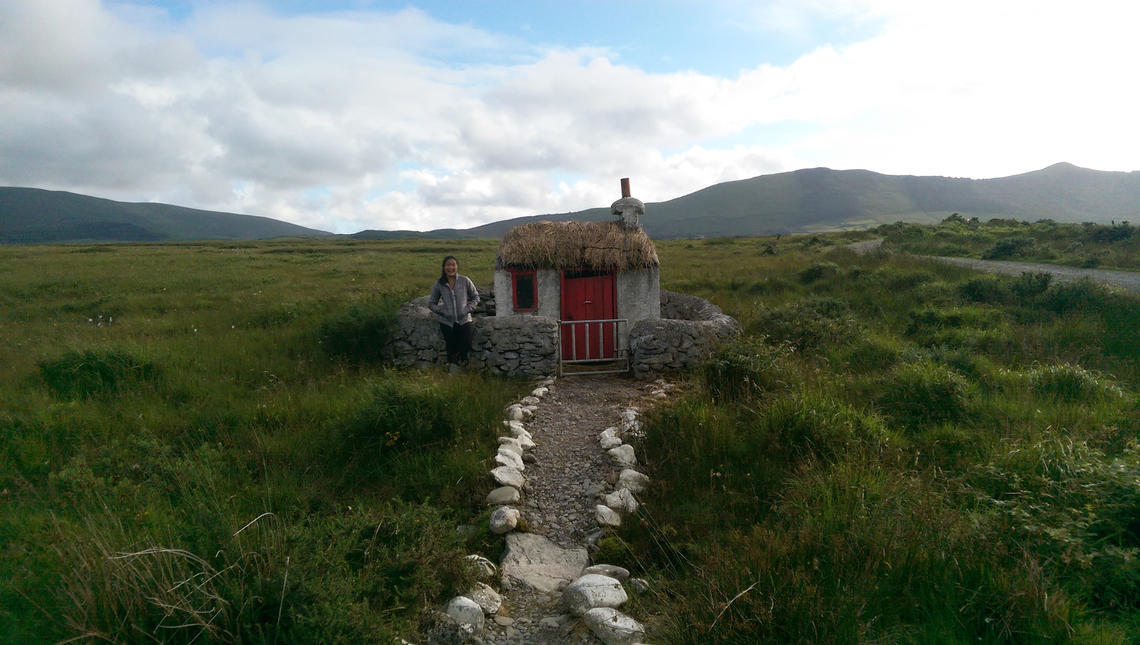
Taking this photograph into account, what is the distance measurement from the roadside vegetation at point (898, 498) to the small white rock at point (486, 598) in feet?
3.32

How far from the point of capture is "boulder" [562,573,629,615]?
142 inches

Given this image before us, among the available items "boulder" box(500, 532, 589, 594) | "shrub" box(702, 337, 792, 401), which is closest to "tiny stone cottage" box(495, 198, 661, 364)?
"shrub" box(702, 337, 792, 401)

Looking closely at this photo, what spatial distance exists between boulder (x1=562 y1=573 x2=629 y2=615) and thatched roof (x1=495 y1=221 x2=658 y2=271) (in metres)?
8.42

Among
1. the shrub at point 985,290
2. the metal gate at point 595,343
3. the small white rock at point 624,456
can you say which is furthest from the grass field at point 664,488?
the metal gate at point 595,343

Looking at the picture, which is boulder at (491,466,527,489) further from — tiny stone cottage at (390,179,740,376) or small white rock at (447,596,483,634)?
tiny stone cottage at (390,179,740,376)

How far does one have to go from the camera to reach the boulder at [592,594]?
3.62 metres

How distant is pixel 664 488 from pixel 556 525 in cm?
Result: 109

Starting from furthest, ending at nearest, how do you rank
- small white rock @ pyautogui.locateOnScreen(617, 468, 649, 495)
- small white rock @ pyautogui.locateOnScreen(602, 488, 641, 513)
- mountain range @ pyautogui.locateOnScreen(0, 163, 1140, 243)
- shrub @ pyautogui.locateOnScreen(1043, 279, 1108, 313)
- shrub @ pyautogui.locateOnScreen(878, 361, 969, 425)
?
mountain range @ pyautogui.locateOnScreen(0, 163, 1140, 243) < shrub @ pyautogui.locateOnScreen(1043, 279, 1108, 313) < shrub @ pyautogui.locateOnScreen(878, 361, 969, 425) < small white rock @ pyautogui.locateOnScreen(617, 468, 649, 495) < small white rock @ pyautogui.locateOnScreen(602, 488, 641, 513)

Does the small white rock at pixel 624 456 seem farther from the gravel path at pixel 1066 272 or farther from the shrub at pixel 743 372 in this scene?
the gravel path at pixel 1066 272

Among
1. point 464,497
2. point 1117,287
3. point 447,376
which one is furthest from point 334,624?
point 1117,287

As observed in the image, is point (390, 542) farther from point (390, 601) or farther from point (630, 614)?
point (630, 614)

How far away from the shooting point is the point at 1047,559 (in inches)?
125

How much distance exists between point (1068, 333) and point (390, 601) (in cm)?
1242

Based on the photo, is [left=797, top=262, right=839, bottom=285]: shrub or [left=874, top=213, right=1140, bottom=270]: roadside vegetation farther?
[left=797, top=262, right=839, bottom=285]: shrub
